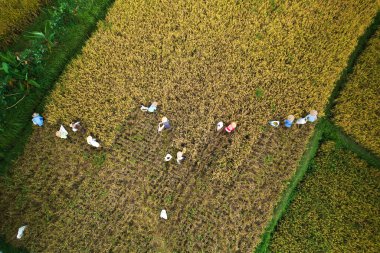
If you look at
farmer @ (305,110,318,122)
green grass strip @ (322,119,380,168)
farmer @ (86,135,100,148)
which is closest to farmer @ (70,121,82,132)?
farmer @ (86,135,100,148)

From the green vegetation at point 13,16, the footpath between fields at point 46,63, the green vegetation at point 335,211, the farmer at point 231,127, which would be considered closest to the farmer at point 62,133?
the footpath between fields at point 46,63

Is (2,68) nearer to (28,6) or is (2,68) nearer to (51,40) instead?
(51,40)

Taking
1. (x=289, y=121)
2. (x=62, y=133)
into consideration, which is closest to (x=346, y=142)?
(x=289, y=121)

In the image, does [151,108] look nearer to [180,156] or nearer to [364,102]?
[180,156]

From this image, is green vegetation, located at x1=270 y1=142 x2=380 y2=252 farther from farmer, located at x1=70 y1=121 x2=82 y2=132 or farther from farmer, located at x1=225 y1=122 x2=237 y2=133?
farmer, located at x1=70 y1=121 x2=82 y2=132

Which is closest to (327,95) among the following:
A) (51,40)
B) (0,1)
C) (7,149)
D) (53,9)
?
(51,40)

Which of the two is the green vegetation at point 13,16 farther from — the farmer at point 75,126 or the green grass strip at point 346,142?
the green grass strip at point 346,142
